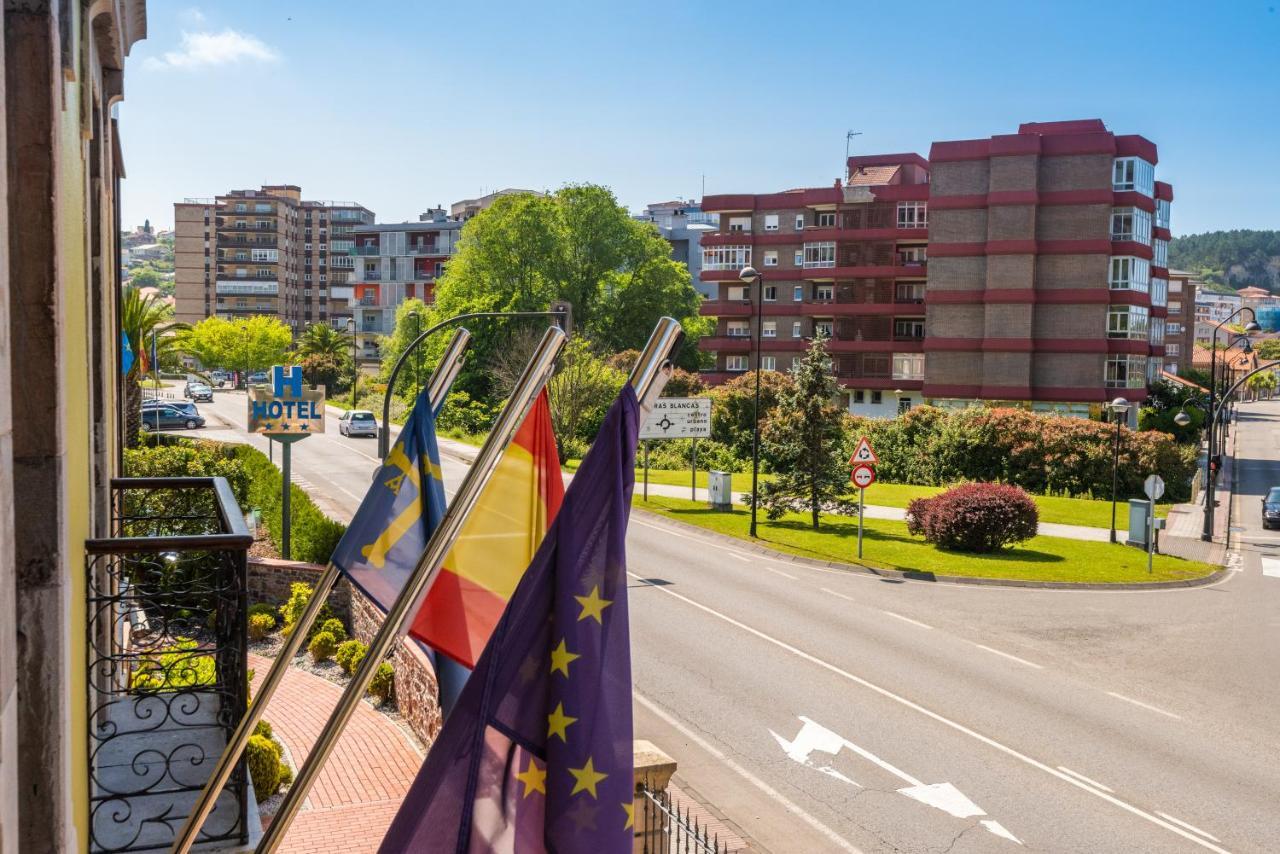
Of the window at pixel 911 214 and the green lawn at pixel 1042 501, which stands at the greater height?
the window at pixel 911 214

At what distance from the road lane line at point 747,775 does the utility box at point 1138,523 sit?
725 inches

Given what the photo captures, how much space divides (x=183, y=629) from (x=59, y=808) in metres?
14.8

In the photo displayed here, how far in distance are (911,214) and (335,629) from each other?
176ft

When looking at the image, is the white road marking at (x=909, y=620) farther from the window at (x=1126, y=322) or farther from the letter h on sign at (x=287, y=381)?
the window at (x=1126, y=322)

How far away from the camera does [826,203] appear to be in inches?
2660

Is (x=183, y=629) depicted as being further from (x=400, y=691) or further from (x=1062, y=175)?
(x=1062, y=175)

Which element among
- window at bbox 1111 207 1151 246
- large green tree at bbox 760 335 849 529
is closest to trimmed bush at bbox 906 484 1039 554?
large green tree at bbox 760 335 849 529

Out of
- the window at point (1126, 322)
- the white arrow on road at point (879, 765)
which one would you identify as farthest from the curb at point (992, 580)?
the window at point (1126, 322)

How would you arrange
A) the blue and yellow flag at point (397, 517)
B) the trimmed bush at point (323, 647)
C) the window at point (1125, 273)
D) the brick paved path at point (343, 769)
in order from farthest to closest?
the window at point (1125, 273) < the trimmed bush at point (323, 647) < the brick paved path at point (343, 769) < the blue and yellow flag at point (397, 517)

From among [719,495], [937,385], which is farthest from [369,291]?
[719,495]

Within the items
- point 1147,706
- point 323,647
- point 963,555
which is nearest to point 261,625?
point 323,647

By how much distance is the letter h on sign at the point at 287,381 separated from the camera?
23.5 meters

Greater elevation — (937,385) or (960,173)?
(960,173)

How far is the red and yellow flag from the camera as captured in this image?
18.5 ft
